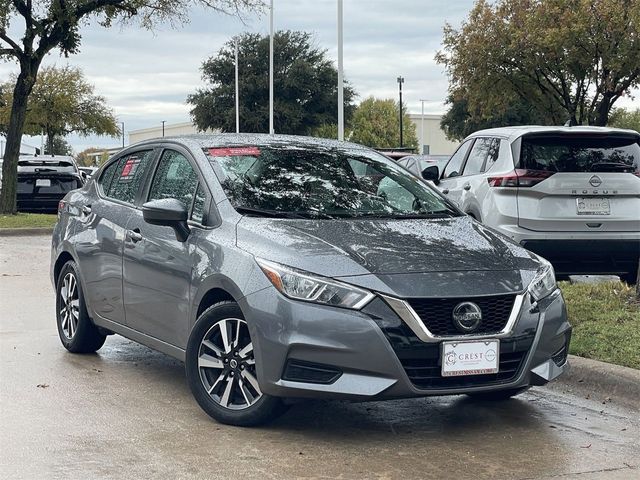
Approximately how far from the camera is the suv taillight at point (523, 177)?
9.68 m

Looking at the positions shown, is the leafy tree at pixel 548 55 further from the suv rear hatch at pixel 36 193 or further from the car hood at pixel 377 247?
the car hood at pixel 377 247

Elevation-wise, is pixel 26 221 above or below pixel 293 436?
above

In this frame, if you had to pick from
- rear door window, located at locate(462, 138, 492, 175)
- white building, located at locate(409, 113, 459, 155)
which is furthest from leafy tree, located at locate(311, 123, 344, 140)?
white building, located at locate(409, 113, 459, 155)

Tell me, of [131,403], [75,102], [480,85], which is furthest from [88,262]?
[75,102]

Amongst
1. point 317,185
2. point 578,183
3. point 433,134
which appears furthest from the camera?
point 433,134

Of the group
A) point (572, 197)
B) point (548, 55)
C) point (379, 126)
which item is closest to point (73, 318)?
point (572, 197)

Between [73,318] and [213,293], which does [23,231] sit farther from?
[213,293]

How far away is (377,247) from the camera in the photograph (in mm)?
5395

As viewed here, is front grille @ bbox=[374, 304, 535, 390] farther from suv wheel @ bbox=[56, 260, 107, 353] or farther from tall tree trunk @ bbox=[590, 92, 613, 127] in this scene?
tall tree trunk @ bbox=[590, 92, 613, 127]

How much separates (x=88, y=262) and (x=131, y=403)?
1.53 m

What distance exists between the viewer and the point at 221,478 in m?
4.59

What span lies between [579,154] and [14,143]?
1858 cm

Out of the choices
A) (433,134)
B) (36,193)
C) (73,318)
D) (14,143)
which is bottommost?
(73,318)

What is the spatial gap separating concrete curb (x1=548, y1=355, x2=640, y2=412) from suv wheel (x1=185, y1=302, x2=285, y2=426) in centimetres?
224
